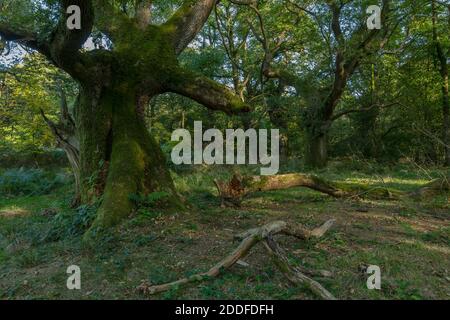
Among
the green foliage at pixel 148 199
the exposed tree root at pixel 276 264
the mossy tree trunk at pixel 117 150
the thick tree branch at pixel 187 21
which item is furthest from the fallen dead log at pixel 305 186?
the exposed tree root at pixel 276 264

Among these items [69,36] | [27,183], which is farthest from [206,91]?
[27,183]

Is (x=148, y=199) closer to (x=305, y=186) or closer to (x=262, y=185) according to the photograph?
(x=262, y=185)

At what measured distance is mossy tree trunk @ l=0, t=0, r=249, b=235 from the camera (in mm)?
6426

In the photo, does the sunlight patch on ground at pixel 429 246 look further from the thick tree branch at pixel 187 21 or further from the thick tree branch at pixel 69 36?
the thick tree branch at pixel 187 21

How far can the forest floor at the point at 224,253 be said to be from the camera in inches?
155

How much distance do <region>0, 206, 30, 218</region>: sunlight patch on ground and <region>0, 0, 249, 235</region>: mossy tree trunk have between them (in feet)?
6.95

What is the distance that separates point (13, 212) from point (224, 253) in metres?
5.98

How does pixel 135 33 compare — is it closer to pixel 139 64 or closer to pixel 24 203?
pixel 139 64

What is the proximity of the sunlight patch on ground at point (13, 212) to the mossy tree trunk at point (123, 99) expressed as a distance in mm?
2119

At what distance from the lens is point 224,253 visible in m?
4.87

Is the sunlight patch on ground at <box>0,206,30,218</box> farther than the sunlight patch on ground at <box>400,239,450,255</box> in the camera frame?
Yes

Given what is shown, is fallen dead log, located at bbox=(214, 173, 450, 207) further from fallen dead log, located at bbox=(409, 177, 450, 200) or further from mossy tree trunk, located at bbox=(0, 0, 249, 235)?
mossy tree trunk, located at bbox=(0, 0, 249, 235)

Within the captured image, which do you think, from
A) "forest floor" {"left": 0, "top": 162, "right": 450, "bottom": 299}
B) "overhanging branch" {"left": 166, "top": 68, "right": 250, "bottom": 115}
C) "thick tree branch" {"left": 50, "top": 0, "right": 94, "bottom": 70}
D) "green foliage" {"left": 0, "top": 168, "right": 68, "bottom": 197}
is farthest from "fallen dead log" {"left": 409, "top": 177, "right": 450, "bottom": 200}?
"green foliage" {"left": 0, "top": 168, "right": 68, "bottom": 197}

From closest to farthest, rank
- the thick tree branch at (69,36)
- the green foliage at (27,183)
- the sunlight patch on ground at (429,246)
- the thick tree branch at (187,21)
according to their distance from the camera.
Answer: the thick tree branch at (69,36) < the sunlight patch on ground at (429,246) < the thick tree branch at (187,21) < the green foliage at (27,183)
